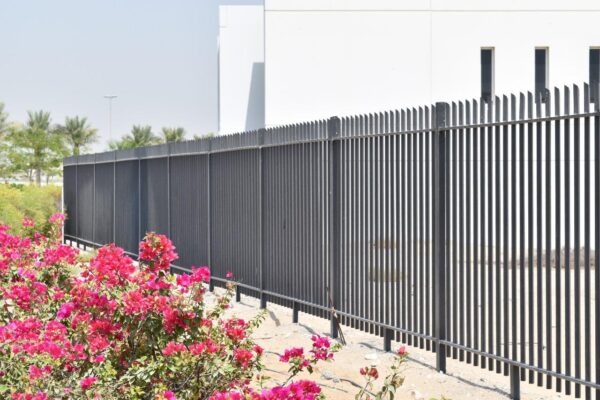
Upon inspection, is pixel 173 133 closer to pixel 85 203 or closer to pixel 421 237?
pixel 85 203

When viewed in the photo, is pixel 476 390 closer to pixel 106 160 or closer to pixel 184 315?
pixel 184 315

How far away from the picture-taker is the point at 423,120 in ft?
25.8

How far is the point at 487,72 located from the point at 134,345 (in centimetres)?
2047

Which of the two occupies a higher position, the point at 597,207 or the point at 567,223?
the point at 597,207

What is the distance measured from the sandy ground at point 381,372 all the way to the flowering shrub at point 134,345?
6.48ft

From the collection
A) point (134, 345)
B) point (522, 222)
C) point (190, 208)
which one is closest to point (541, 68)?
point (190, 208)

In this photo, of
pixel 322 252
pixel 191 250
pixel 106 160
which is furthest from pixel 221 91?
pixel 322 252

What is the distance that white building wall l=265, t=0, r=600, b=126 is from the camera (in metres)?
23.2

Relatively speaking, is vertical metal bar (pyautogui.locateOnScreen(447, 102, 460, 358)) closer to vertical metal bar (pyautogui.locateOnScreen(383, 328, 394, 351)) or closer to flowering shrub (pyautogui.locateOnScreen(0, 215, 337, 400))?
vertical metal bar (pyautogui.locateOnScreen(383, 328, 394, 351))

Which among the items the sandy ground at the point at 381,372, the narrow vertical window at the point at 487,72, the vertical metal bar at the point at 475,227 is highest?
the narrow vertical window at the point at 487,72

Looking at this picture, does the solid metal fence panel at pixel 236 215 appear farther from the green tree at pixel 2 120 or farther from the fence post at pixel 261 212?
the green tree at pixel 2 120

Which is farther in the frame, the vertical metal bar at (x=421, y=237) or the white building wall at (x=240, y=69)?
the white building wall at (x=240, y=69)

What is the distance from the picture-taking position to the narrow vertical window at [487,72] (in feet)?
78.9

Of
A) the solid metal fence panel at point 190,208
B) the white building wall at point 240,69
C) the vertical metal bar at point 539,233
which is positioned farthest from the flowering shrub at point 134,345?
the white building wall at point 240,69
